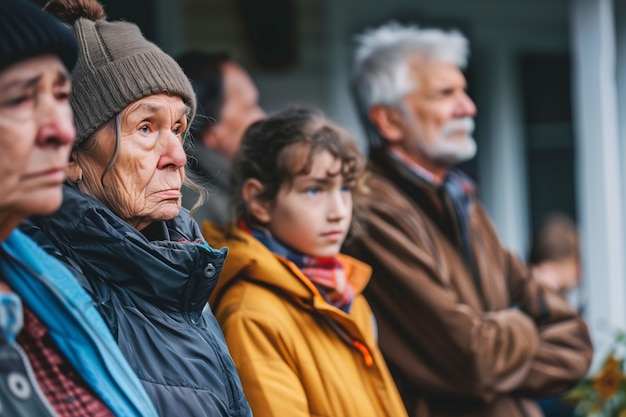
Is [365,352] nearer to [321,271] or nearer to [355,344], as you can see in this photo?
[355,344]

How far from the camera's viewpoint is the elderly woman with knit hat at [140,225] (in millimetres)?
1823

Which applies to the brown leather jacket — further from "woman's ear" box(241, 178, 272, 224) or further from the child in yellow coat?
"woman's ear" box(241, 178, 272, 224)

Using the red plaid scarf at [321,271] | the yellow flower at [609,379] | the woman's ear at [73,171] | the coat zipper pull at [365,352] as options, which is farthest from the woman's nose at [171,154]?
the yellow flower at [609,379]

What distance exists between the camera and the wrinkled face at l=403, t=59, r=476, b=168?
143 inches

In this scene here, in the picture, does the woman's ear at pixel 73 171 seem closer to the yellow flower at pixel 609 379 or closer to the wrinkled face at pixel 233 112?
the wrinkled face at pixel 233 112

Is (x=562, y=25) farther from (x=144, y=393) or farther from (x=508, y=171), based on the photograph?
(x=144, y=393)

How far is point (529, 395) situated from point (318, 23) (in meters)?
2.99

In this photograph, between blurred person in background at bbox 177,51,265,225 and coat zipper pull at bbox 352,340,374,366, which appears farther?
blurred person in background at bbox 177,51,265,225

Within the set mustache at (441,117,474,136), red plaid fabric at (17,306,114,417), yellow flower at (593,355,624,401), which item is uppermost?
red plaid fabric at (17,306,114,417)

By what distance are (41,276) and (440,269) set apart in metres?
1.87

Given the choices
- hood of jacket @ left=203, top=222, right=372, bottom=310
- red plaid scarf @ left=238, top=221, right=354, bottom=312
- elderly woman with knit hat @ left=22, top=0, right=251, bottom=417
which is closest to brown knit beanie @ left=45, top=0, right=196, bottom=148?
elderly woman with knit hat @ left=22, top=0, right=251, bottom=417

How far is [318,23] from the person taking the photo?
5809 mm

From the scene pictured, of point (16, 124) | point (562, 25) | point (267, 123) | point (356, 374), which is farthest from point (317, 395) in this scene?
point (562, 25)

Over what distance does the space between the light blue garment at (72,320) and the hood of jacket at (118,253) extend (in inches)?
5.5
